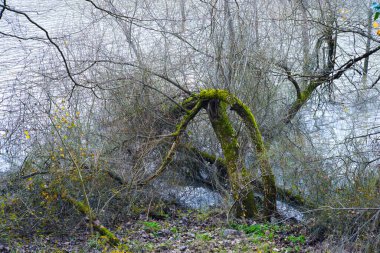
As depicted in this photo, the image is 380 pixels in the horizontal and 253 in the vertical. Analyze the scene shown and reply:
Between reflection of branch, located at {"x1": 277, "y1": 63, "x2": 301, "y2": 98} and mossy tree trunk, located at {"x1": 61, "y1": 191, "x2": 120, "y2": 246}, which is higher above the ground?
reflection of branch, located at {"x1": 277, "y1": 63, "x2": 301, "y2": 98}

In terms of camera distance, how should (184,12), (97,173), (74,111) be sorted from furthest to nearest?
(184,12), (74,111), (97,173)

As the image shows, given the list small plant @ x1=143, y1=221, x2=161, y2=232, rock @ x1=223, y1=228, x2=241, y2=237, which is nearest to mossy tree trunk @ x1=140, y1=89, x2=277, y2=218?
rock @ x1=223, y1=228, x2=241, y2=237

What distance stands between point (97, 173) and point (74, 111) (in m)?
1.84

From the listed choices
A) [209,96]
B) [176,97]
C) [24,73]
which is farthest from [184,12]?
[24,73]

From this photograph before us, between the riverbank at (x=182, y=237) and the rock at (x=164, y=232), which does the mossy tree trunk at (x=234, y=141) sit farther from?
the rock at (x=164, y=232)

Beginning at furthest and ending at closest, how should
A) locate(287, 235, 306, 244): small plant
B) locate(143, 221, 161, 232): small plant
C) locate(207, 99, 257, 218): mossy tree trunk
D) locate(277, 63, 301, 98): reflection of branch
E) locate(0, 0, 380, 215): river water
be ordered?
locate(277, 63, 301, 98): reflection of branch → locate(0, 0, 380, 215): river water → locate(207, 99, 257, 218): mossy tree trunk → locate(143, 221, 161, 232): small plant → locate(287, 235, 306, 244): small plant

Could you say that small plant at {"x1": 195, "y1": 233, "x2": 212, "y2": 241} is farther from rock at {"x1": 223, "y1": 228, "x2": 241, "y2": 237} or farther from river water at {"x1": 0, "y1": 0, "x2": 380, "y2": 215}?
river water at {"x1": 0, "y1": 0, "x2": 380, "y2": 215}

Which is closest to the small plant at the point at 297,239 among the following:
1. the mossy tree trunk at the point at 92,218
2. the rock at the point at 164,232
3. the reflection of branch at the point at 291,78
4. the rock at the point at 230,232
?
the rock at the point at 230,232

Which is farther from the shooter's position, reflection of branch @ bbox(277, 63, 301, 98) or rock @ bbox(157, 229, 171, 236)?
reflection of branch @ bbox(277, 63, 301, 98)

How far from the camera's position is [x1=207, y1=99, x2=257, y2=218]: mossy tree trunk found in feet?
32.7

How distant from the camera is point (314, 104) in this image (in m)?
13.2

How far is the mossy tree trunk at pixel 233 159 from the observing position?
997 cm

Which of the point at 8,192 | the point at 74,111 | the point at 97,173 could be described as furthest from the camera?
the point at 74,111

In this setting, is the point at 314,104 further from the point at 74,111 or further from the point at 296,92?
the point at 74,111
